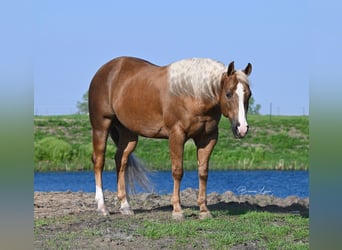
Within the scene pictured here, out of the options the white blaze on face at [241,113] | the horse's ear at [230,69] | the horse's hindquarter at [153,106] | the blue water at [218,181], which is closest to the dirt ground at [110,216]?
the horse's hindquarter at [153,106]

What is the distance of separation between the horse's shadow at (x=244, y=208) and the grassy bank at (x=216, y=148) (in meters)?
18.4

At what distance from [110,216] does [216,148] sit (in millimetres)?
26103

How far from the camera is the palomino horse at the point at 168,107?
8016mm

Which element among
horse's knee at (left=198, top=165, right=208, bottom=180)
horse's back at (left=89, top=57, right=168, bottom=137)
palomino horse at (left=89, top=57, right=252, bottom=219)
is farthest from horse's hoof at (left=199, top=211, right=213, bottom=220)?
horse's back at (left=89, top=57, right=168, bottom=137)

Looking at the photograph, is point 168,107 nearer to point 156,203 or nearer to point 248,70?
point 248,70

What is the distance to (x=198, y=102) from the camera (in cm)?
829

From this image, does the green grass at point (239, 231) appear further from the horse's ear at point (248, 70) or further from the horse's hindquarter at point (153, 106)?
the horse's ear at point (248, 70)

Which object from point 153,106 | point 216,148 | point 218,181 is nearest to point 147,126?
point 153,106

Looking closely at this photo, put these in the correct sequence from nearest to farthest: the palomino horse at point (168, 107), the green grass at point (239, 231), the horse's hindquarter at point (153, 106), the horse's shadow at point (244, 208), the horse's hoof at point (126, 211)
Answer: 1. the green grass at point (239, 231)
2. the palomino horse at point (168, 107)
3. the horse's hindquarter at point (153, 106)
4. the horse's hoof at point (126, 211)
5. the horse's shadow at point (244, 208)

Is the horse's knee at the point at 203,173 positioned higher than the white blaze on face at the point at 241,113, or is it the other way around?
the white blaze on face at the point at 241,113

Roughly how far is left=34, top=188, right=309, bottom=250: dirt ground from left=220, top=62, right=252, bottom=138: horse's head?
1.53 meters
